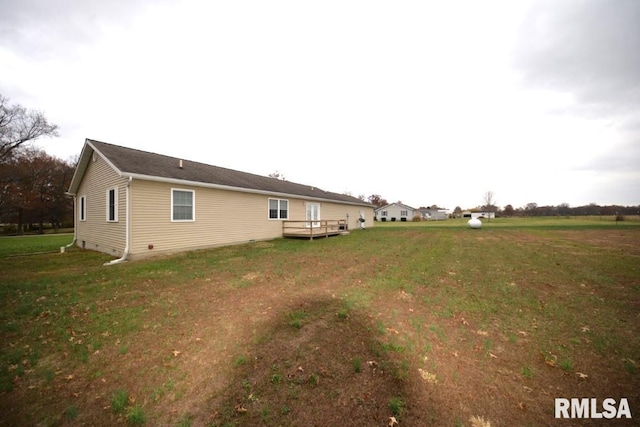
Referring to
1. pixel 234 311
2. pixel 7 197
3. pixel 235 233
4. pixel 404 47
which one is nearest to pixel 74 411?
pixel 234 311

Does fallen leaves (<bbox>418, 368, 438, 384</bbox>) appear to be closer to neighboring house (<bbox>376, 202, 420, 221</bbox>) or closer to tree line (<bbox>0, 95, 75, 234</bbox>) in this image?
tree line (<bbox>0, 95, 75, 234</bbox>)

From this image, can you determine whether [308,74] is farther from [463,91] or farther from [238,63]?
[463,91]

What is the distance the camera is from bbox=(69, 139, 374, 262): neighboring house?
956 centimetres

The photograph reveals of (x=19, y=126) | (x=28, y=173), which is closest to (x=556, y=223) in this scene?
(x=19, y=126)

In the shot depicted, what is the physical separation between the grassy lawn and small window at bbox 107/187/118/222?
3834 millimetres

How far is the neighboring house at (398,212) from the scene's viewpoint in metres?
59.5

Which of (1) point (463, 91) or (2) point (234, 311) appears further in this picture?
→ (1) point (463, 91)

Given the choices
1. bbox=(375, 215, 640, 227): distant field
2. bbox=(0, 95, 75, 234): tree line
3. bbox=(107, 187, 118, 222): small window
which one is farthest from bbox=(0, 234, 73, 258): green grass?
bbox=(375, 215, 640, 227): distant field

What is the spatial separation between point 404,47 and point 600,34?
27.5ft

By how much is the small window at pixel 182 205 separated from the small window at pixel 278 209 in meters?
5.39

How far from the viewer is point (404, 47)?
45.3 feet

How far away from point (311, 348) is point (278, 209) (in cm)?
1357

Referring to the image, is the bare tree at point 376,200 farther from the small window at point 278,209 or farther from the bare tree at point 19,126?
the bare tree at point 19,126

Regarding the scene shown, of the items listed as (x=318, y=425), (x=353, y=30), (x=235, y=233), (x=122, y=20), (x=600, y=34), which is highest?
(x=353, y=30)
